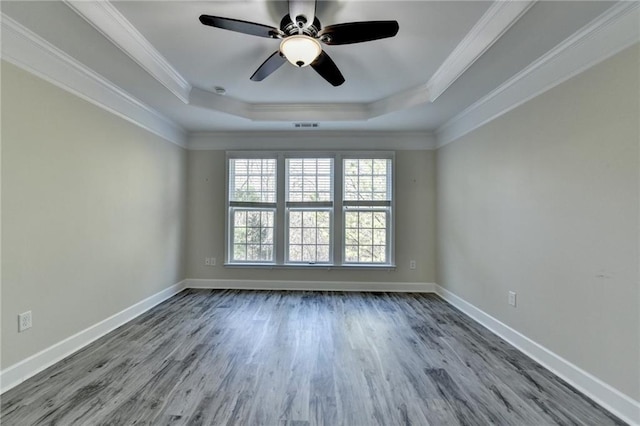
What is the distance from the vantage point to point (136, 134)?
3299 mm

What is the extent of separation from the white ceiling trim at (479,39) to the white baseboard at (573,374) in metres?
2.45

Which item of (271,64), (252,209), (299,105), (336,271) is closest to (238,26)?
(271,64)

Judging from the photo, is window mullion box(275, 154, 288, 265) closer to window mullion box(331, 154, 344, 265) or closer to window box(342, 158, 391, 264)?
window mullion box(331, 154, 344, 265)

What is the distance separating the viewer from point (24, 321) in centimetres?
203

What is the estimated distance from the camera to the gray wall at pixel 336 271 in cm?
440

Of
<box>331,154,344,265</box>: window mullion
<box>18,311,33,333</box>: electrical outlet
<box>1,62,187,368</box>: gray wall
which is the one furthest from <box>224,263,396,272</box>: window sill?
<box>18,311,33,333</box>: electrical outlet

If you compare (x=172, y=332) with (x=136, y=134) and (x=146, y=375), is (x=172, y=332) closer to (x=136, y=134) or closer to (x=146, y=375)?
(x=146, y=375)

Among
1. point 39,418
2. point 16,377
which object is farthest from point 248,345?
point 16,377

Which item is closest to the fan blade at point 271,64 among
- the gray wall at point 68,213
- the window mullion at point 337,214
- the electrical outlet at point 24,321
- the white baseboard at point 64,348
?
the gray wall at point 68,213

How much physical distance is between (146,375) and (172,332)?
77 centimetres

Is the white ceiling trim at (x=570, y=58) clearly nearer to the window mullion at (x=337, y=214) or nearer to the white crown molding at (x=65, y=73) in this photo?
the window mullion at (x=337, y=214)

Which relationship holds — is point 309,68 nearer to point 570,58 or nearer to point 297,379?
point 570,58

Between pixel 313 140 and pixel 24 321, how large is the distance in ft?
12.2

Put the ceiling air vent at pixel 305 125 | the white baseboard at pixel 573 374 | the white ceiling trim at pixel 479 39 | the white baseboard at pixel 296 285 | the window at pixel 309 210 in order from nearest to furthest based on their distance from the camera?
the white baseboard at pixel 573 374 → the white ceiling trim at pixel 479 39 → the ceiling air vent at pixel 305 125 → the white baseboard at pixel 296 285 → the window at pixel 309 210
